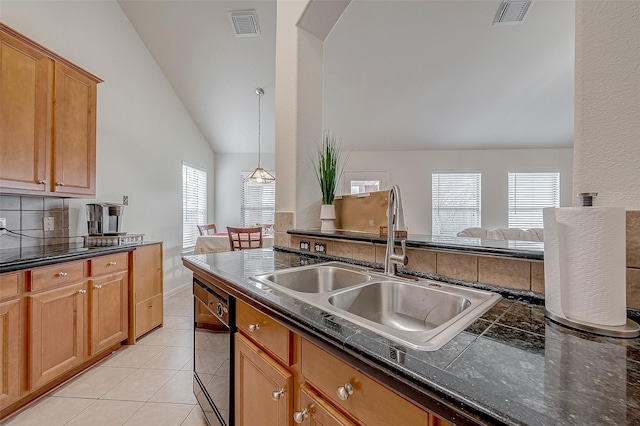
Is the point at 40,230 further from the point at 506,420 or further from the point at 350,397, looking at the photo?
the point at 506,420

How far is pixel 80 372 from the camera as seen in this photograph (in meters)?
2.06

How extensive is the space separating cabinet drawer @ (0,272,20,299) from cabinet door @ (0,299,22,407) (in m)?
0.05

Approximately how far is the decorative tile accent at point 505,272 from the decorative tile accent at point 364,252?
53 cm

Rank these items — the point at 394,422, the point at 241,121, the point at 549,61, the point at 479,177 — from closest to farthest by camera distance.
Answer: the point at 394,422 → the point at 549,61 → the point at 241,121 → the point at 479,177

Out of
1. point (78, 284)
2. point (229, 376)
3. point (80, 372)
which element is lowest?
point (80, 372)

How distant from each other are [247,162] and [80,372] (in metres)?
4.34

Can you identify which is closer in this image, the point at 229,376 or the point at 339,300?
the point at 339,300

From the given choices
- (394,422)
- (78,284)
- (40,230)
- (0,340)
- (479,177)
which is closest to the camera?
(394,422)

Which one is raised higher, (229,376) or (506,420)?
(506,420)

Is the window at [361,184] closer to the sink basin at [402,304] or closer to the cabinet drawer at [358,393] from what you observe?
the sink basin at [402,304]

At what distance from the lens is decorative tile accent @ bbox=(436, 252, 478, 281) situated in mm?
1062

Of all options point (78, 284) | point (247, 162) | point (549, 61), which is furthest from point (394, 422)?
point (247, 162)

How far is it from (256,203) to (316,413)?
208 inches

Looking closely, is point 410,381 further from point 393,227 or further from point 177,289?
point 177,289
